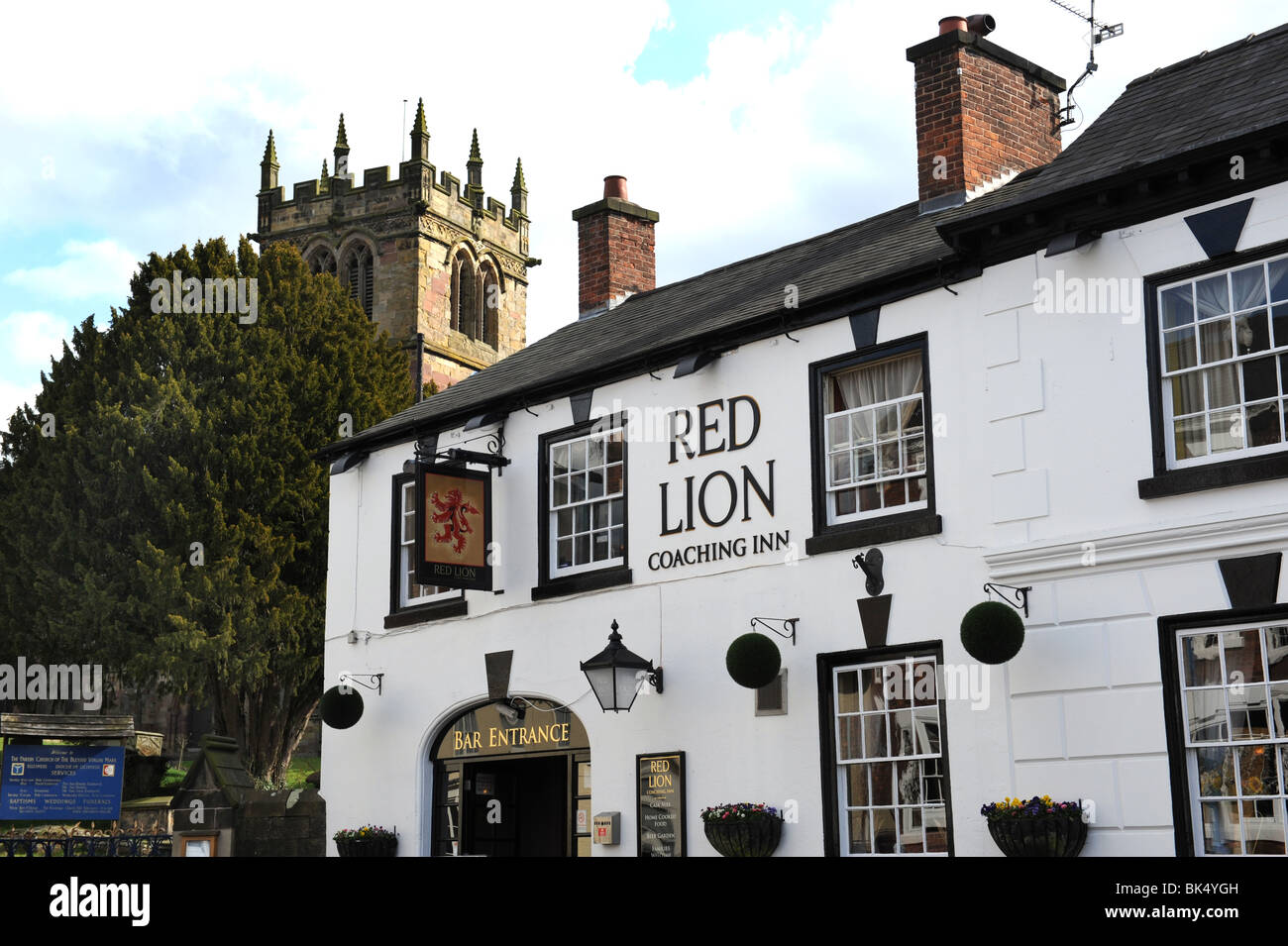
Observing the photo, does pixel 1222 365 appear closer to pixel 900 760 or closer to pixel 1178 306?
pixel 1178 306

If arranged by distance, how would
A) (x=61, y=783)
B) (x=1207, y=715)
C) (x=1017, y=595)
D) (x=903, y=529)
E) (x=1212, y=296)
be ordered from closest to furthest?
1. (x=1207, y=715)
2. (x=1212, y=296)
3. (x=1017, y=595)
4. (x=903, y=529)
5. (x=61, y=783)

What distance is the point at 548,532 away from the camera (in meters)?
15.9

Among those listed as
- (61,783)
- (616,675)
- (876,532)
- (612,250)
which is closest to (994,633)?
(876,532)

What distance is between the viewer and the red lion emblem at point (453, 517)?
617 inches

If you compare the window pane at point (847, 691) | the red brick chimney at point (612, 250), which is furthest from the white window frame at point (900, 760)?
the red brick chimney at point (612, 250)

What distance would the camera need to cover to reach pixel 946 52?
15.4 meters

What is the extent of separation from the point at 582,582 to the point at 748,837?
12.1 ft

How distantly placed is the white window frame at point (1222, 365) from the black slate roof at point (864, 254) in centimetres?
100

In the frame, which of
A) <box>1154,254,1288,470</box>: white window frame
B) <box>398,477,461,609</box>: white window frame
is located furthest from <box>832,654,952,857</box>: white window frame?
<box>398,477,461,609</box>: white window frame

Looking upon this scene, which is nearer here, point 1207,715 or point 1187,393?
point 1207,715

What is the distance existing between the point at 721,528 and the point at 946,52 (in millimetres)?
6014

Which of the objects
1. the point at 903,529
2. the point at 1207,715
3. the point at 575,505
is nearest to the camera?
the point at 1207,715

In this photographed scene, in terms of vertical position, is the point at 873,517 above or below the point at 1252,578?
above
